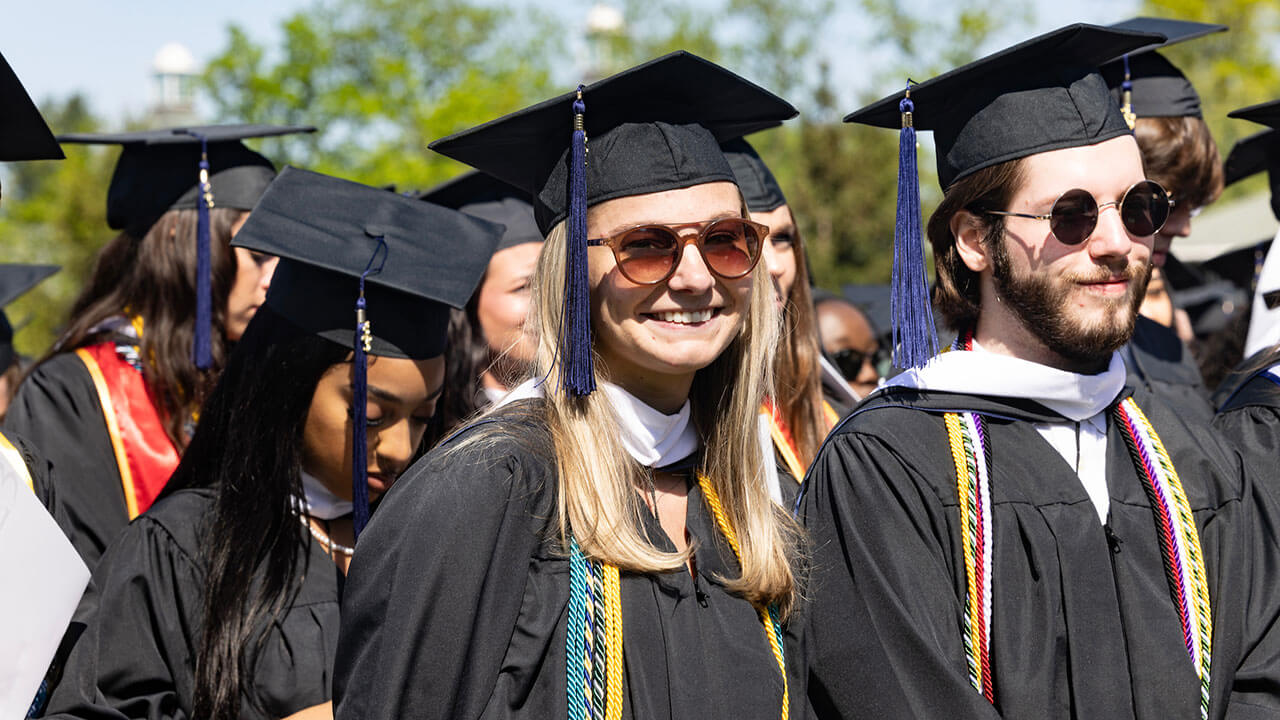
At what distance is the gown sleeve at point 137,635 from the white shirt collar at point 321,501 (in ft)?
1.09

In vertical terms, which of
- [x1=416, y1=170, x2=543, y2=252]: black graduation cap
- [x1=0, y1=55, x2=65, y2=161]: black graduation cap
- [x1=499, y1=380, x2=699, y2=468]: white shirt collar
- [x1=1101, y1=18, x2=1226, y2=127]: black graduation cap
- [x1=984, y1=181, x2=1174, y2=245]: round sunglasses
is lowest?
[x1=499, y1=380, x2=699, y2=468]: white shirt collar

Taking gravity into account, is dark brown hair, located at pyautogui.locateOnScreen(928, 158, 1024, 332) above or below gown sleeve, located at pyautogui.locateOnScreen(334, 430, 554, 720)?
above

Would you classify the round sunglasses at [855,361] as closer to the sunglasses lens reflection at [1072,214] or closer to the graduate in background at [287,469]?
the graduate in background at [287,469]

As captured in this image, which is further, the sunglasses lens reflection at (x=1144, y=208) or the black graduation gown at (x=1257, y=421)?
the black graduation gown at (x=1257, y=421)

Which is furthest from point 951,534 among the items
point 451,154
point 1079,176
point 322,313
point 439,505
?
point 322,313

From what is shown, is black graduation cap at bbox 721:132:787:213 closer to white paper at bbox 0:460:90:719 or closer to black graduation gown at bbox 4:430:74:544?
black graduation gown at bbox 4:430:74:544

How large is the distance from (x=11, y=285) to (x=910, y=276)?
3.93 metres

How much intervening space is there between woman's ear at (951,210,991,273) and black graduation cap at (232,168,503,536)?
121 cm

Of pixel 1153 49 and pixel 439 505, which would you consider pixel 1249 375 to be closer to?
pixel 1153 49

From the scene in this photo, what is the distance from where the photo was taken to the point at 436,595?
221 cm

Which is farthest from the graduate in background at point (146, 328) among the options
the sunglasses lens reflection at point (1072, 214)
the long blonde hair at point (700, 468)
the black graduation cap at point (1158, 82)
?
the black graduation cap at point (1158, 82)

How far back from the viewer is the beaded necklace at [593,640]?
2.26 meters

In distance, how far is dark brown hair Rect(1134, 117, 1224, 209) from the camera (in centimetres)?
427

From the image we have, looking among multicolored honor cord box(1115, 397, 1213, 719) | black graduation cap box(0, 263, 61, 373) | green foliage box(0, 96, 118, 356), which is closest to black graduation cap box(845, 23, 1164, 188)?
multicolored honor cord box(1115, 397, 1213, 719)
